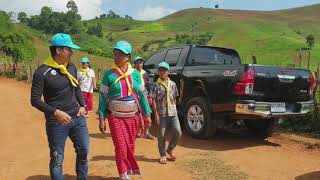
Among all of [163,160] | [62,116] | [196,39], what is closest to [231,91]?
[163,160]

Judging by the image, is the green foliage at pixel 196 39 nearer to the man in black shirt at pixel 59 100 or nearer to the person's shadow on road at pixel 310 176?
the person's shadow on road at pixel 310 176

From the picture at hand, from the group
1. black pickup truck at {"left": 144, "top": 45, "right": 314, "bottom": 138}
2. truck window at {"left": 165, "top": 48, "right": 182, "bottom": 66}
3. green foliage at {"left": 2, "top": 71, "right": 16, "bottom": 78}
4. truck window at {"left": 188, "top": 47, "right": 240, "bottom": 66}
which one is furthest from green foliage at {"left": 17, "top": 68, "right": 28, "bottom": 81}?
truck window at {"left": 188, "top": 47, "right": 240, "bottom": 66}

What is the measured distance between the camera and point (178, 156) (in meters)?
7.66

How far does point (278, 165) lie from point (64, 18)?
91255 millimetres

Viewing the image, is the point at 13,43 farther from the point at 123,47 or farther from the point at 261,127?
the point at 123,47

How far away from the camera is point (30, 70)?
23.8 meters

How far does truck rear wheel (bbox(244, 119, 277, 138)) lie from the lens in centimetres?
941

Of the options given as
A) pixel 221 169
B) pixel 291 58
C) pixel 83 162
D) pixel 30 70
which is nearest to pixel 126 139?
pixel 83 162

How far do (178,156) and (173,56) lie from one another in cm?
303

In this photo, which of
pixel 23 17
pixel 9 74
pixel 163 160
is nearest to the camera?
pixel 163 160

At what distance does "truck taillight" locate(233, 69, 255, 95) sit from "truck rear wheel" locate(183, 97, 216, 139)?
0.99 meters

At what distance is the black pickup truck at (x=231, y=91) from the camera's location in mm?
7902

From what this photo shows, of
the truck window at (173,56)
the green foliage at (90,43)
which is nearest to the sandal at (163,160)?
the truck window at (173,56)

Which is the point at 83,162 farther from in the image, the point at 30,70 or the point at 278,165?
the point at 30,70
